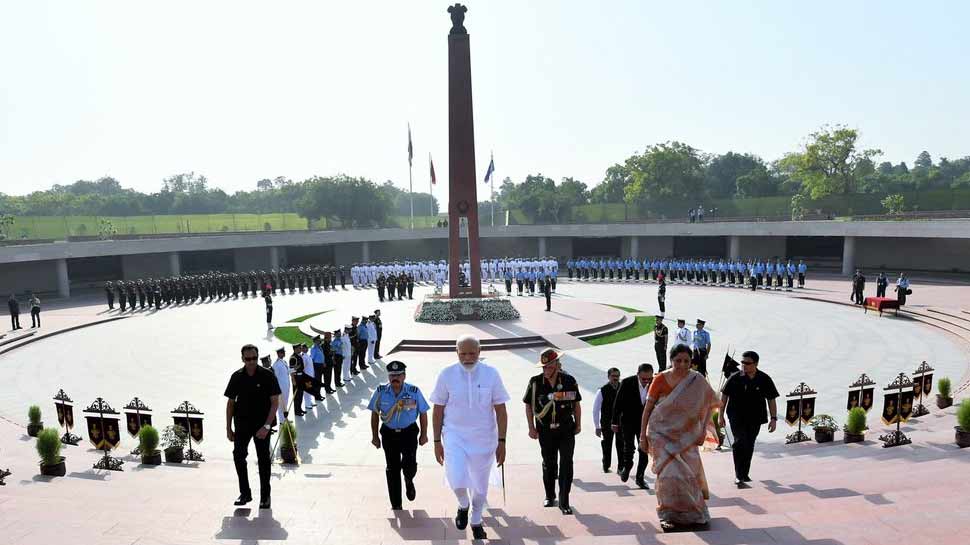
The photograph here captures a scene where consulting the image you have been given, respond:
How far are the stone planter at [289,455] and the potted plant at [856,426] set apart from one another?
6756 mm

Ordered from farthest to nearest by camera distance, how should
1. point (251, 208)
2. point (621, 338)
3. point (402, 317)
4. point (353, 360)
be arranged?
1. point (251, 208)
2. point (402, 317)
3. point (621, 338)
4. point (353, 360)

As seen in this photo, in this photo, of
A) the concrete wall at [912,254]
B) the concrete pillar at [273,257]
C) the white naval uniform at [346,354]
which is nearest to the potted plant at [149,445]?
the white naval uniform at [346,354]

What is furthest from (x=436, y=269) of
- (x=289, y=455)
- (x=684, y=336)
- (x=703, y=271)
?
(x=289, y=455)

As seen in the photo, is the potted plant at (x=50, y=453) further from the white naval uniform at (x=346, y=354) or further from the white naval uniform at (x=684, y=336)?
the white naval uniform at (x=684, y=336)

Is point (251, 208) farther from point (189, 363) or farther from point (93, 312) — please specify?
point (189, 363)

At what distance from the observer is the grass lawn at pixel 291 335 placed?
1742cm

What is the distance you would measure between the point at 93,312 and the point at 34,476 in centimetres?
2111

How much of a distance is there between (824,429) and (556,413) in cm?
510

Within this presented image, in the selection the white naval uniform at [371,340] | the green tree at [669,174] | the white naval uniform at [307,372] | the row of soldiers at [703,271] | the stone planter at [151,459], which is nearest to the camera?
the stone planter at [151,459]

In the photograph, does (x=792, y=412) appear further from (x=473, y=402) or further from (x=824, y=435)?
(x=473, y=402)

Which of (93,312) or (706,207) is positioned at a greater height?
(706,207)

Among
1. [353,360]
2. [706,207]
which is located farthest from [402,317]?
[706,207]

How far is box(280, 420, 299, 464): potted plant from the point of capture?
7.50m

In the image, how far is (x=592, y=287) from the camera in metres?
29.7
